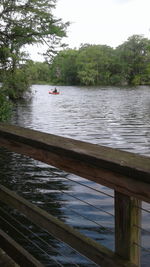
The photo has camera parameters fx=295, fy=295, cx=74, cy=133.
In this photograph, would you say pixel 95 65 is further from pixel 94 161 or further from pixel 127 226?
pixel 127 226

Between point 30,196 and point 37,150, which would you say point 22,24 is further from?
point 37,150

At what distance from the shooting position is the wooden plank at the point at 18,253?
2.09 metres

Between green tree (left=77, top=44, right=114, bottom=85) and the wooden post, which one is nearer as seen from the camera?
the wooden post

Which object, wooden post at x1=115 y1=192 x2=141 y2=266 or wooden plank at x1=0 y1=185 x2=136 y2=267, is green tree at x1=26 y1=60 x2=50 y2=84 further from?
wooden post at x1=115 y1=192 x2=141 y2=266

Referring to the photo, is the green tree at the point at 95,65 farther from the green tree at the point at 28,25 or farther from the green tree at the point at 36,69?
the green tree at the point at 28,25

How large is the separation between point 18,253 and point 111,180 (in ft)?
3.85

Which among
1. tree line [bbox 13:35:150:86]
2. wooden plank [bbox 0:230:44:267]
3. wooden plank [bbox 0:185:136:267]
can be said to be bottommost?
wooden plank [bbox 0:230:44:267]

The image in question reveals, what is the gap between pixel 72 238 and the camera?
185cm

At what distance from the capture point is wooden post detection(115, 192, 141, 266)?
1.46m

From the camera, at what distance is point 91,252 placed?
170 cm

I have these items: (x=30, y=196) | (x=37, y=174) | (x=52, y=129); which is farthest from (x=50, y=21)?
(x=30, y=196)

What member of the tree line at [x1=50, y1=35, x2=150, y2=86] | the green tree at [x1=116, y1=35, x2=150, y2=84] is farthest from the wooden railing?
the green tree at [x1=116, y1=35, x2=150, y2=84]

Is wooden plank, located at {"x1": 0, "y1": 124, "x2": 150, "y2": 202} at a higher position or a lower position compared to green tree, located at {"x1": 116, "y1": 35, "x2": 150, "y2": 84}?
lower

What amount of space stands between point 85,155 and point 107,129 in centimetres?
1581
